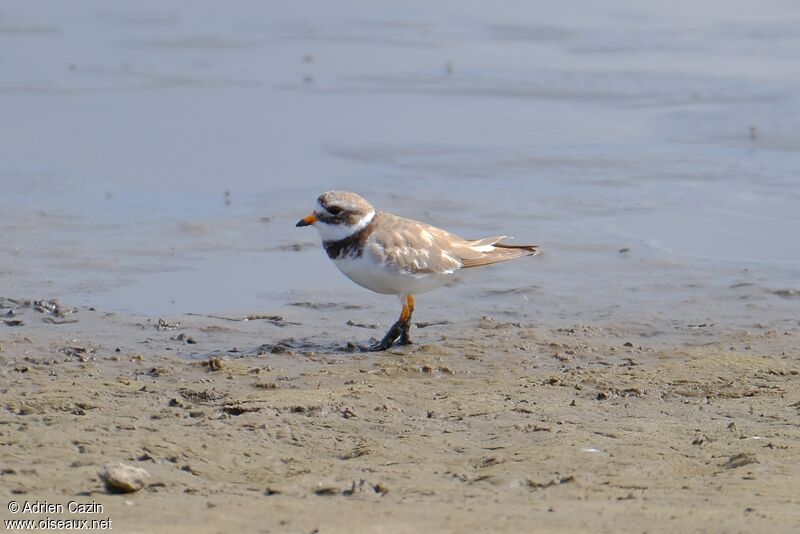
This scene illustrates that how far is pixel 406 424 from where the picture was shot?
232 inches

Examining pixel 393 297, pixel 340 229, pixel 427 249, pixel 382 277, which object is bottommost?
→ pixel 393 297

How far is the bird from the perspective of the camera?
7793 mm

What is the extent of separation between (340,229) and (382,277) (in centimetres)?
42

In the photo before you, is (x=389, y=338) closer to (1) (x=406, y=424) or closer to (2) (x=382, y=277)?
(2) (x=382, y=277)

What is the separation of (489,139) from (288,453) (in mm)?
8163

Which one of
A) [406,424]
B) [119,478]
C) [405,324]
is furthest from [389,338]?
[119,478]

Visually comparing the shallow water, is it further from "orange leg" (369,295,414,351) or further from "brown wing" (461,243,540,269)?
"orange leg" (369,295,414,351)

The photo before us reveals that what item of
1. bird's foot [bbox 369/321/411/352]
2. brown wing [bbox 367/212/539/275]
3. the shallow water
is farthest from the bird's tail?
bird's foot [bbox 369/321/411/352]

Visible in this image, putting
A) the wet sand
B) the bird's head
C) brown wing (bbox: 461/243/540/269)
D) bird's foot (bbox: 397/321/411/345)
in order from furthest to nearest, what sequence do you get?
brown wing (bbox: 461/243/540/269) → the bird's head → bird's foot (bbox: 397/321/411/345) → the wet sand

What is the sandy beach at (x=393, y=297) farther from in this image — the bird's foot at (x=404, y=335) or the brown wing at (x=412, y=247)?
the brown wing at (x=412, y=247)

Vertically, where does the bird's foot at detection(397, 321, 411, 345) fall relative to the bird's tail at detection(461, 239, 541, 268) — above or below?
below

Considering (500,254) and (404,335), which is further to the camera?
(500,254)

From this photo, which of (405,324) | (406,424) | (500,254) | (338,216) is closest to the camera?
(406,424)

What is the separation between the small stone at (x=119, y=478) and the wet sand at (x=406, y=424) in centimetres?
4
